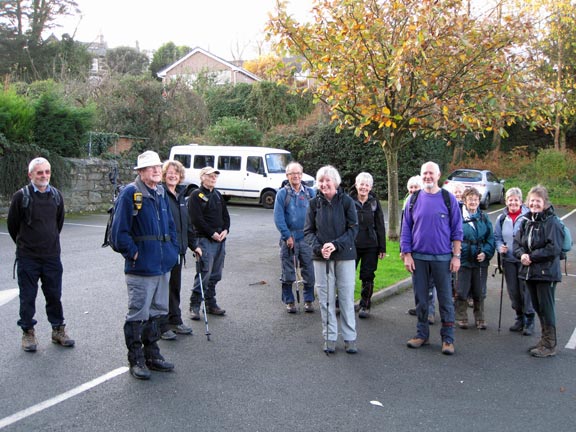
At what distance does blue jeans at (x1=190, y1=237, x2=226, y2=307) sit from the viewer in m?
7.19

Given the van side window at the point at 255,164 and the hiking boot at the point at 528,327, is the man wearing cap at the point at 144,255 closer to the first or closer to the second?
the hiking boot at the point at 528,327

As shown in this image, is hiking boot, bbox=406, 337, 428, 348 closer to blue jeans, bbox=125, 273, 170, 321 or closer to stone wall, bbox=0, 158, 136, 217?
blue jeans, bbox=125, 273, 170, 321

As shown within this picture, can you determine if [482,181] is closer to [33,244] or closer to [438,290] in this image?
[438,290]

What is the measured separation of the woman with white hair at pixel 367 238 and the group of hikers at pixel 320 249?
18cm

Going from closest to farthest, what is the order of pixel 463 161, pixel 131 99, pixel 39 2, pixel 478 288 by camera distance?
pixel 478 288 < pixel 131 99 < pixel 463 161 < pixel 39 2

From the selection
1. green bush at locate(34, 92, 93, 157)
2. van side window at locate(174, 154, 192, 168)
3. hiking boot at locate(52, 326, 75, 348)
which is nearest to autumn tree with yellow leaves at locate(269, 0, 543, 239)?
hiking boot at locate(52, 326, 75, 348)

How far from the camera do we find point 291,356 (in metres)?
5.96

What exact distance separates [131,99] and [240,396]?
2311cm

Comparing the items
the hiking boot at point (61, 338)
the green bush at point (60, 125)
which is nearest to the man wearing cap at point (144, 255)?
the hiking boot at point (61, 338)

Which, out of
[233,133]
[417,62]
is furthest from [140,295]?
[233,133]

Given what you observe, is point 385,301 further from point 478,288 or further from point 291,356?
point 291,356

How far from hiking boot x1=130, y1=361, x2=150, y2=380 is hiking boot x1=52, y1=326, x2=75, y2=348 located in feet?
3.54

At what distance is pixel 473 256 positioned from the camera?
7.13 m

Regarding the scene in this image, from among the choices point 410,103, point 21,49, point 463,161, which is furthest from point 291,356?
point 21,49
